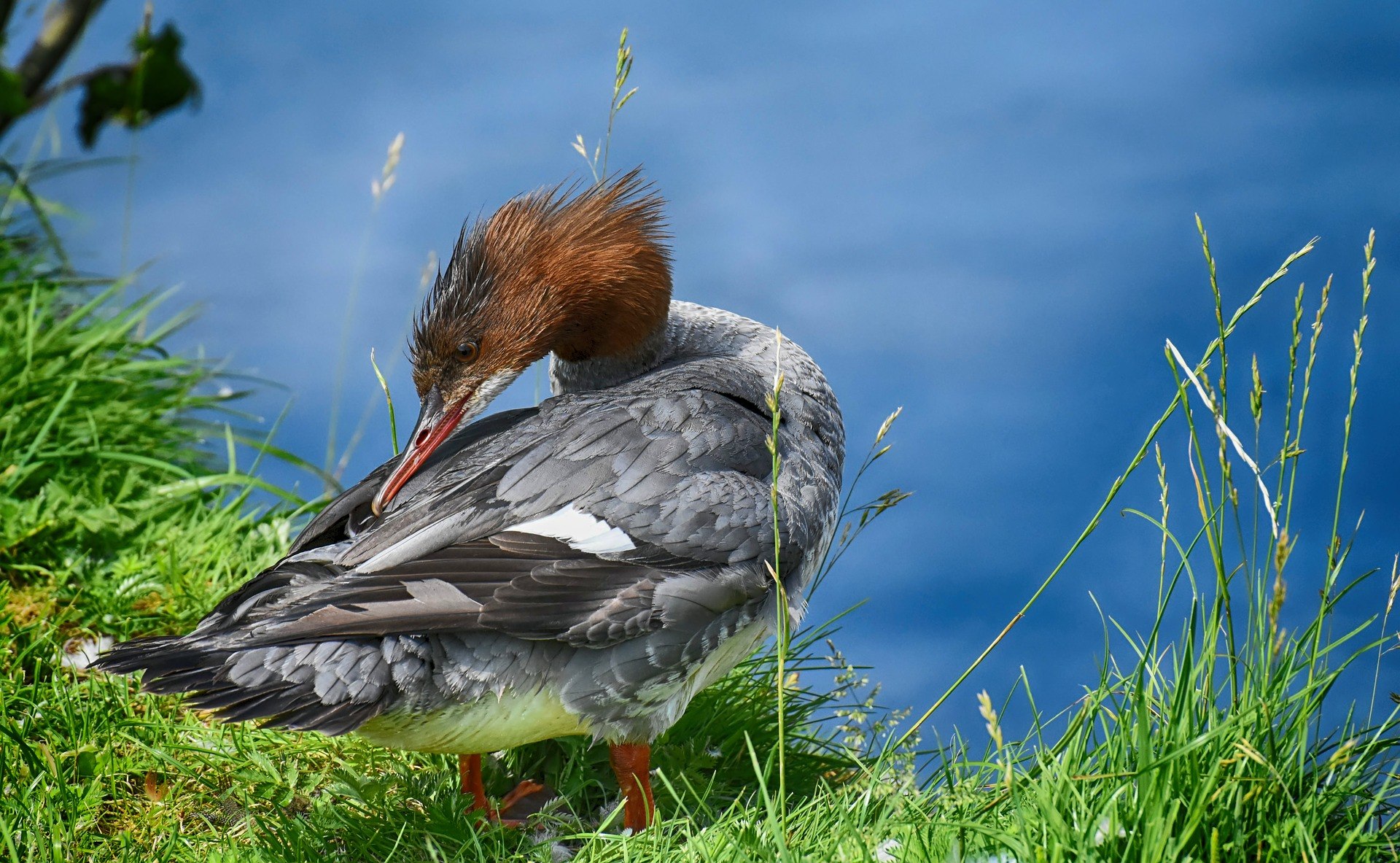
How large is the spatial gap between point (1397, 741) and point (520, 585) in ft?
7.06

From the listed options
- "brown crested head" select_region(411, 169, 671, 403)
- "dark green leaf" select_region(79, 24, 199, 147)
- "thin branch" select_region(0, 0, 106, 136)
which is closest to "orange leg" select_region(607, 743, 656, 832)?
"brown crested head" select_region(411, 169, 671, 403)

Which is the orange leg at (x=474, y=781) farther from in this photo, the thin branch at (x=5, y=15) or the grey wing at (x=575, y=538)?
the thin branch at (x=5, y=15)

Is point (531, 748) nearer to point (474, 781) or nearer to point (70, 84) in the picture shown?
point (474, 781)

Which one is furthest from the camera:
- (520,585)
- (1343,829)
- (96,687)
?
(96,687)

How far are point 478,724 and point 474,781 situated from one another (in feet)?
1.96

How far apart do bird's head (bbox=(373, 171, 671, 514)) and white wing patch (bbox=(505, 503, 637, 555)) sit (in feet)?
1.95

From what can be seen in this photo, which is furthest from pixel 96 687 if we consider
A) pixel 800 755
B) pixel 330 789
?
pixel 800 755

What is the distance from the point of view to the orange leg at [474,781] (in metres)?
3.55

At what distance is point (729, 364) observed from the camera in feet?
13.3

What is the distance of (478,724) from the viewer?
10.1ft

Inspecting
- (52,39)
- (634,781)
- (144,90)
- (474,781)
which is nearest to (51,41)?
(52,39)

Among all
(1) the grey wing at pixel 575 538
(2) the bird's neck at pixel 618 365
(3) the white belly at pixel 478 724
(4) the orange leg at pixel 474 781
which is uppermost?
(2) the bird's neck at pixel 618 365

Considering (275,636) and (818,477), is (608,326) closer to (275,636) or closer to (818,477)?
(818,477)

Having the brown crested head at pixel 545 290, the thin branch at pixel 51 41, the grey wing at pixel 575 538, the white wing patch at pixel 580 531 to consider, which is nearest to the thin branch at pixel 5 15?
the thin branch at pixel 51 41
